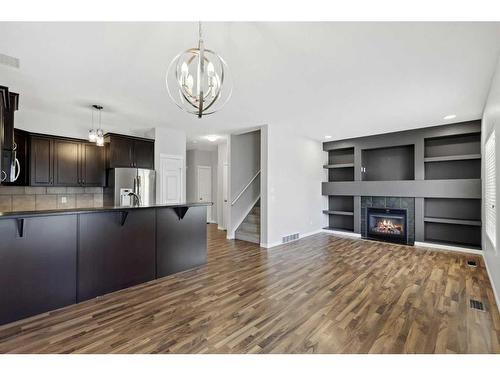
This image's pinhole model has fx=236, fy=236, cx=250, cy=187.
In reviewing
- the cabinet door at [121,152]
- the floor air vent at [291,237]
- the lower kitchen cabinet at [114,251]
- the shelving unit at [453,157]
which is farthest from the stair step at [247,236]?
the shelving unit at [453,157]

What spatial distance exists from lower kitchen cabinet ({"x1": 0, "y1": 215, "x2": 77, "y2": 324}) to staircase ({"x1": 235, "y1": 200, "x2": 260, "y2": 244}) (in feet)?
12.2

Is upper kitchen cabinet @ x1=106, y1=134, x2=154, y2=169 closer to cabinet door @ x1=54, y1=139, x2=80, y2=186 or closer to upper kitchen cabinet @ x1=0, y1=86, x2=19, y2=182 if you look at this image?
cabinet door @ x1=54, y1=139, x2=80, y2=186

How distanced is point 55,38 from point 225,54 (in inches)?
61.2

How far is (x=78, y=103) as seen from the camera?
3912 millimetres

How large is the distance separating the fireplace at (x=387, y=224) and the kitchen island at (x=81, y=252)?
4.79 meters

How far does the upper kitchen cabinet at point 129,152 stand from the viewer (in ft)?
16.5

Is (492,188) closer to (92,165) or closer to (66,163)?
(92,165)

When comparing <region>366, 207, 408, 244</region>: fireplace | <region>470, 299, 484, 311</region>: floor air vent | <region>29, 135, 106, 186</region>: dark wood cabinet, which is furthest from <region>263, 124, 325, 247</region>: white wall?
<region>29, 135, 106, 186</region>: dark wood cabinet

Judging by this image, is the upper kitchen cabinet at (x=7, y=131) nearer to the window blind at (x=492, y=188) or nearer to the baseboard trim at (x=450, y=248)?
the window blind at (x=492, y=188)

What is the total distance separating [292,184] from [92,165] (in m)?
4.54

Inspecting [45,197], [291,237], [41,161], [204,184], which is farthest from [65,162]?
[291,237]

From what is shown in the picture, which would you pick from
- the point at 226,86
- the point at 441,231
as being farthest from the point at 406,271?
the point at 226,86

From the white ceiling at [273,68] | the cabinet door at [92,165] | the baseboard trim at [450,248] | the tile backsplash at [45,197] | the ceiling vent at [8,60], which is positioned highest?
the white ceiling at [273,68]

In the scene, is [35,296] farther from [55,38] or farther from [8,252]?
[55,38]
